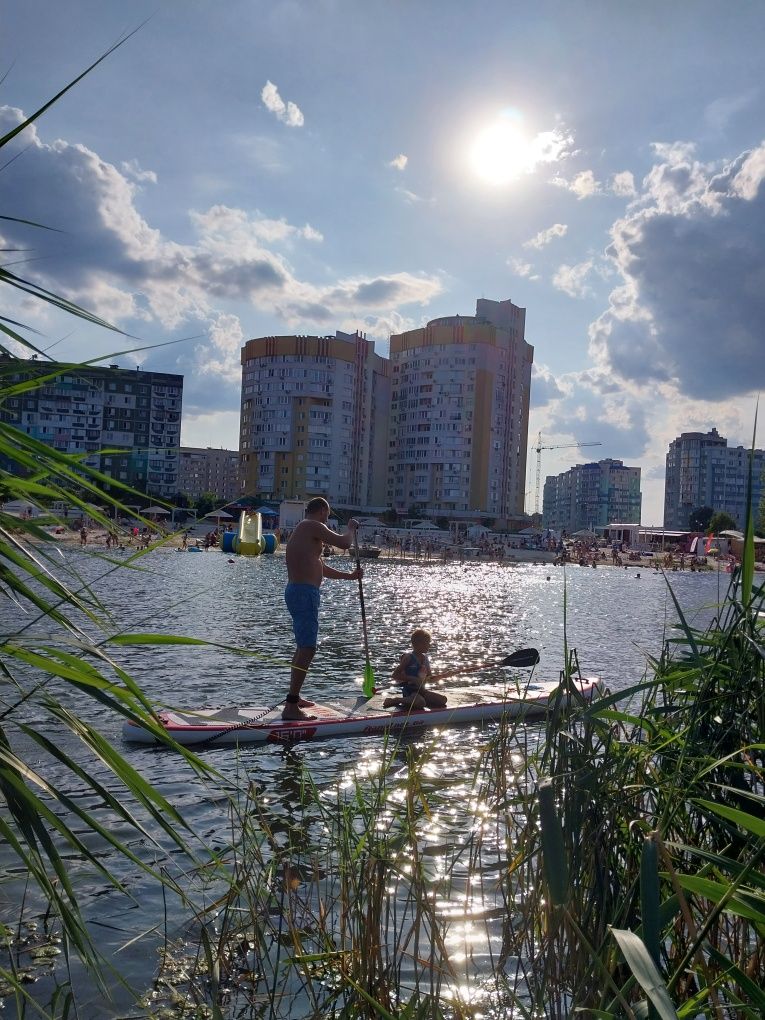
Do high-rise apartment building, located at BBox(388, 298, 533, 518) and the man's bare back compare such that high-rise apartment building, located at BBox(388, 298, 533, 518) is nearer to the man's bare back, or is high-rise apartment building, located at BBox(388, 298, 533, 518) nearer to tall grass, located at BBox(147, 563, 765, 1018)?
the man's bare back

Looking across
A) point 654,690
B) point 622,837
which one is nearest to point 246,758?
point 654,690

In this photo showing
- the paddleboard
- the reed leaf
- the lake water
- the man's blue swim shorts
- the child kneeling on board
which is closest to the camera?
the reed leaf

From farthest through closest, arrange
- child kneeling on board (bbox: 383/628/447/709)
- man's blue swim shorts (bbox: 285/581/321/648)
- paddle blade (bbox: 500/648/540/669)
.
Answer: paddle blade (bbox: 500/648/540/669) → child kneeling on board (bbox: 383/628/447/709) → man's blue swim shorts (bbox: 285/581/321/648)

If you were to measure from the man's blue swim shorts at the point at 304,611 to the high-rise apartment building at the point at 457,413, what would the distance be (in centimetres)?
11369

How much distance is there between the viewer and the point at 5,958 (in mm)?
4121

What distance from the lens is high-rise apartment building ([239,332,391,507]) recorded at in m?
118

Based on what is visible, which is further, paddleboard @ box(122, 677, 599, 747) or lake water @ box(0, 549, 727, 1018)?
paddleboard @ box(122, 677, 599, 747)

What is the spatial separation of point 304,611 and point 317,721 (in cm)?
123

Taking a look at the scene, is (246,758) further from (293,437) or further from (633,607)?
(293,437)

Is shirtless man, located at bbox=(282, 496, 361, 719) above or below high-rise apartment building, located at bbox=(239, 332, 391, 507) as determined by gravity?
below

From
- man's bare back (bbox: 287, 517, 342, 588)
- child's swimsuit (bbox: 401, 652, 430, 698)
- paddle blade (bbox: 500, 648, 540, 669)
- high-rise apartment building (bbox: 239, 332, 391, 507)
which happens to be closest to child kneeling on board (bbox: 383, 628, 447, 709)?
child's swimsuit (bbox: 401, 652, 430, 698)

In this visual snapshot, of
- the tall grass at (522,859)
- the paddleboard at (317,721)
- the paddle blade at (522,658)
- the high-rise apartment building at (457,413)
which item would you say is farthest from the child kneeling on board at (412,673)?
the high-rise apartment building at (457,413)

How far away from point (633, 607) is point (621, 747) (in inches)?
1375

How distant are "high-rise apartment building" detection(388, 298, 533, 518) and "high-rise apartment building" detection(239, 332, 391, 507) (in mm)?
7399
